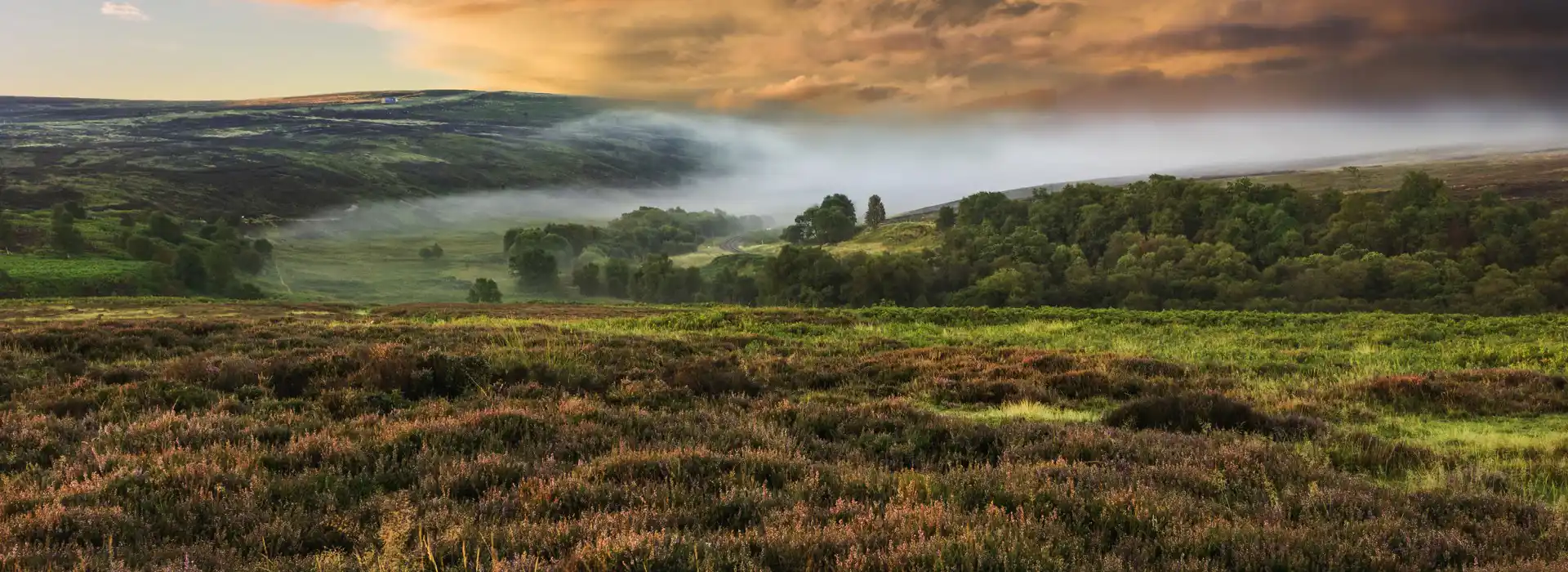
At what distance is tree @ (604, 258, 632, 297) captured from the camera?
6152 inches

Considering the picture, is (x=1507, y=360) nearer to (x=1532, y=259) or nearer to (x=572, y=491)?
(x=572, y=491)

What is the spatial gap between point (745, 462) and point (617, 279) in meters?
154

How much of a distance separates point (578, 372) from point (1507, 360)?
21.7 meters

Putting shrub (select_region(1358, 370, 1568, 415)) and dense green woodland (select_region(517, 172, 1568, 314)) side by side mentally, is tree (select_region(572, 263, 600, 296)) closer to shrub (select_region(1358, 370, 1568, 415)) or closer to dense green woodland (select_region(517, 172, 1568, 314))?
dense green woodland (select_region(517, 172, 1568, 314))

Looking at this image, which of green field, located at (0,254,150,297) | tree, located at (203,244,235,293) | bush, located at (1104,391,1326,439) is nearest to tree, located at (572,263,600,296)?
tree, located at (203,244,235,293)

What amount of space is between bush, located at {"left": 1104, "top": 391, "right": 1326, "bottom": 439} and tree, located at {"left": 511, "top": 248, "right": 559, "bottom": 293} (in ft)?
533

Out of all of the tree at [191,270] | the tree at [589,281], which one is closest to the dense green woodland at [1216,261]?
the tree at [589,281]

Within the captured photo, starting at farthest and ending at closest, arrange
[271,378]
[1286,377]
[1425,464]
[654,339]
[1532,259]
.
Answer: [1532,259], [654,339], [1286,377], [271,378], [1425,464]

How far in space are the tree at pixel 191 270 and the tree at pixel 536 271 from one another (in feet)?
184

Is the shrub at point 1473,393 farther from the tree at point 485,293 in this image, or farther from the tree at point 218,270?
the tree at point 218,270

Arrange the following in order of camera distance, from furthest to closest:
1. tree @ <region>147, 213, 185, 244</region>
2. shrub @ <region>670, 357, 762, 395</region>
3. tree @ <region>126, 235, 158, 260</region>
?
→ 1. tree @ <region>147, 213, 185, 244</region>
2. tree @ <region>126, 235, 158, 260</region>
3. shrub @ <region>670, 357, 762, 395</region>

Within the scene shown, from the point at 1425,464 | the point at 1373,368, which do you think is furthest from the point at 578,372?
the point at 1373,368

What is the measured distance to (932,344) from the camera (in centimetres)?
2342

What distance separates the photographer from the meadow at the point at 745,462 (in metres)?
5.17
